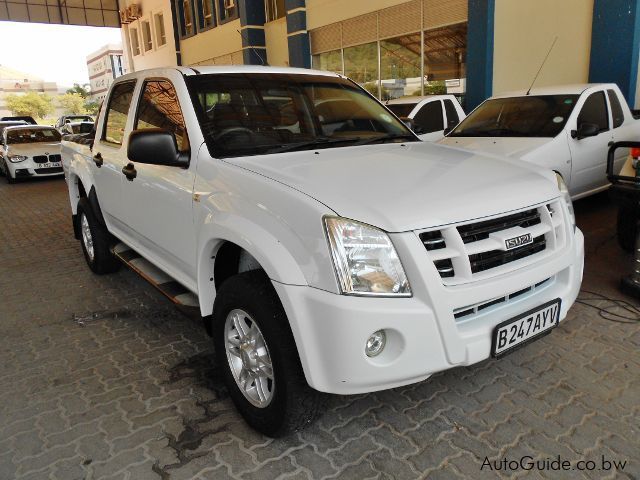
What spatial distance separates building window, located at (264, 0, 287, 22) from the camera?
17328 millimetres

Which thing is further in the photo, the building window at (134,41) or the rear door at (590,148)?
the building window at (134,41)

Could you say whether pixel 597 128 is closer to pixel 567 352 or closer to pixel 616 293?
pixel 616 293

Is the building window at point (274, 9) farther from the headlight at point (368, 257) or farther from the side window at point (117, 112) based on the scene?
the headlight at point (368, 257)

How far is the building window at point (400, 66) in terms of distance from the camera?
42.2 ft

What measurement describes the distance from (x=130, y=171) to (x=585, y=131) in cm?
524

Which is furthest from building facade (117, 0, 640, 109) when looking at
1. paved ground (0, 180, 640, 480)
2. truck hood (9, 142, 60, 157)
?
paved ground (0, 180, 640, 480)

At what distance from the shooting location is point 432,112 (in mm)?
8781

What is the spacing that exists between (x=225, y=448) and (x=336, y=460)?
20.7 inches

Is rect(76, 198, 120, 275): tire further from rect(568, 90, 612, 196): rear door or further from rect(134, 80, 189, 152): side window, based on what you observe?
rect(568, 90, 612, 196): rear door

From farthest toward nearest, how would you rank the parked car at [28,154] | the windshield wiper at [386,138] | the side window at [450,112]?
the parked car at [28,154]
the side window at [450,112]
the windshield wiper at [386,138]

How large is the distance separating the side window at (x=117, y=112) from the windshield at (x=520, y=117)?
4.53 metres

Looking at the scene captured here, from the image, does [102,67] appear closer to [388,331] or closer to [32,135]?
[32,135]

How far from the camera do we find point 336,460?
2.27 meters

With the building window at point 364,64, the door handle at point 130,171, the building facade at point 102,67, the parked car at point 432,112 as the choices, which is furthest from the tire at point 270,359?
the building facade at point 102,67
